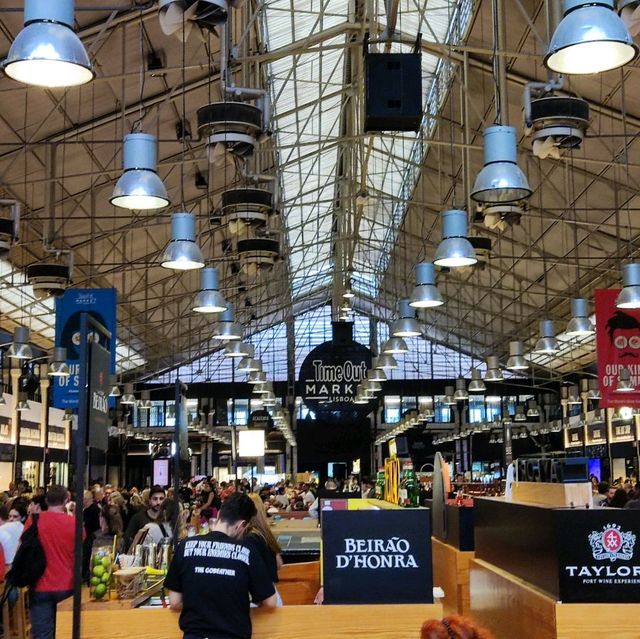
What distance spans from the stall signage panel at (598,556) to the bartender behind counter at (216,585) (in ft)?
4.96

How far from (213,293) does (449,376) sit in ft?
120

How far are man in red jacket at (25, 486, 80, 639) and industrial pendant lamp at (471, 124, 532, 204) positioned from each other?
3470mm

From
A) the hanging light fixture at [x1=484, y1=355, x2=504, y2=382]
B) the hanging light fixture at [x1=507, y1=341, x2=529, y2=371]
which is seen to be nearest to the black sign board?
the hanging light fixture at [x1=507, y1=341, x2=529, y2=371]

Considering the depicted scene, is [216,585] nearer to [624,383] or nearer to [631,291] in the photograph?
[631,291]

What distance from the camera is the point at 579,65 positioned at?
4.83 metres

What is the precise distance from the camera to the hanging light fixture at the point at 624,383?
15219 millimetres

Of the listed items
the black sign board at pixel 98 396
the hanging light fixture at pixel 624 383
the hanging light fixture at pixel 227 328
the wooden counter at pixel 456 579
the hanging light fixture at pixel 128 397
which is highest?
the hanging light fixture at pixel 128 397

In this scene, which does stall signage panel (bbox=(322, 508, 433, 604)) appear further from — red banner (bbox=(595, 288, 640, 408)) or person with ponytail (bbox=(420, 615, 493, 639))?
red banner (bbox=(595, 288, 640, 408))

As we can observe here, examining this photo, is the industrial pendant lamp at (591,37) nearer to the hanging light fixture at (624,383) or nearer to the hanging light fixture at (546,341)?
the hanging light fixture at (624,383)

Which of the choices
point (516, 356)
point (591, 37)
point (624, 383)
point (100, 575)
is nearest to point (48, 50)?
point (591, 37)

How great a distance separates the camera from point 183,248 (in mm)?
7871

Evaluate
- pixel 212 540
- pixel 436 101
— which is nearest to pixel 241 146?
pixel 212 540

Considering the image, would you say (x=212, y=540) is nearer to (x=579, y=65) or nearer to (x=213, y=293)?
(x=579, y=65)

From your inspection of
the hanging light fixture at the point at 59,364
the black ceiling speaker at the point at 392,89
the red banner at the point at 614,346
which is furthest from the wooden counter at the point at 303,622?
the hanging light fixture at the point at 59,364
